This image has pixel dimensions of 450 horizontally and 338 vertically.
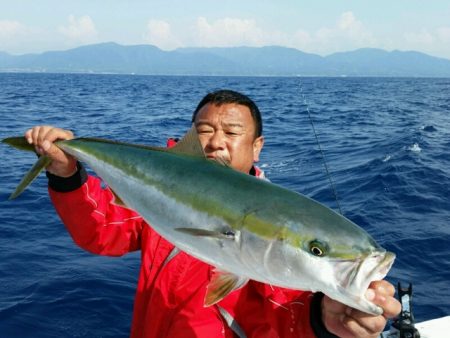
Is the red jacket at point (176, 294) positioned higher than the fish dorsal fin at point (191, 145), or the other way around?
the fish dorsal fin at point (191, 145)

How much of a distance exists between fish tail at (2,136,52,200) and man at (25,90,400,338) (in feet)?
0.17

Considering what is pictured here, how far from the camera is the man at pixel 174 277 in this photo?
117 inches

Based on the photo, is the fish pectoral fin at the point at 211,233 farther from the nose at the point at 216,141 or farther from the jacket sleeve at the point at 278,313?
the nose at the point at 216,141

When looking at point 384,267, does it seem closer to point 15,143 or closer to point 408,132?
point 15,143

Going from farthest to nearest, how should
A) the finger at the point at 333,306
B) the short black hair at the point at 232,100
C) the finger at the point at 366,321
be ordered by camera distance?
the short black hair at the point at 232,100 < the finger at the point at 333,306 < the finger at the point at 366,321

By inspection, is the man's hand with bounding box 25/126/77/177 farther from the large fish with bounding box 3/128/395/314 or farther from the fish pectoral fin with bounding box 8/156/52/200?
the large fish with bounding box 3/128/395/314

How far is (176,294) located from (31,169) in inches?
48.9

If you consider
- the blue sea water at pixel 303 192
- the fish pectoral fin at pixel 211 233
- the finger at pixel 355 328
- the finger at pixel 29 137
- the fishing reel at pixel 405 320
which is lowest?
the blue sea water at pixel 303 192

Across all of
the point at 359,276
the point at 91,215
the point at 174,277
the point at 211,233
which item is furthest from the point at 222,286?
the point at 91,215

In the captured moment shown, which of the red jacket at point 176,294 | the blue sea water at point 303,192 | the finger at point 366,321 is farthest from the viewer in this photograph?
the blue sea water at point 303,192

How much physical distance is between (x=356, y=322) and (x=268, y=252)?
0.68 meters

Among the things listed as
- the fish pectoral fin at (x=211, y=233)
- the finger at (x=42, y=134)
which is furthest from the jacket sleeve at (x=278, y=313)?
the finger at (x=42, y=134)

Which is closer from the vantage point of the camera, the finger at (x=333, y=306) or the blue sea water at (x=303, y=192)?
the finger at (x=333, y=306)

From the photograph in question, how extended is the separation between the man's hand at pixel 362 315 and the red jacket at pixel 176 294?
322mm
